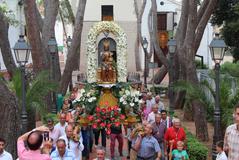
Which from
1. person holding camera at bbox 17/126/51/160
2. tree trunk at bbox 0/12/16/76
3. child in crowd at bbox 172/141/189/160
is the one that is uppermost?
tree trunk at bbox 0/12/16/76

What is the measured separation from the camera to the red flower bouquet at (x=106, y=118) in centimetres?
1465

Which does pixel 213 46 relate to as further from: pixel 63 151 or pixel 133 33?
pixel 133 33

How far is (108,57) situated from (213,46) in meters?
8.67

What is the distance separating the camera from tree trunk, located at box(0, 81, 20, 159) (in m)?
11.1

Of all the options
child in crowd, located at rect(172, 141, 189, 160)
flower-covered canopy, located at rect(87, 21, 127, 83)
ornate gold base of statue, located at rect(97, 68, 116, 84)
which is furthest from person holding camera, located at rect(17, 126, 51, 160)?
flower-covered canopy, located at rect(87, 21, 127, 83)

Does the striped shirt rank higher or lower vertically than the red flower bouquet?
higher

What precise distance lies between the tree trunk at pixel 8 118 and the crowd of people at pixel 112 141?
70 cm

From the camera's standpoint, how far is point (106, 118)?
588 inches

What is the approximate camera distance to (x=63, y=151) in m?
8.45

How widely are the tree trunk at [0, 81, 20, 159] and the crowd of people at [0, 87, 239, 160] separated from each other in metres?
0.70

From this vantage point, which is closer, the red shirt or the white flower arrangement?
the red shirt

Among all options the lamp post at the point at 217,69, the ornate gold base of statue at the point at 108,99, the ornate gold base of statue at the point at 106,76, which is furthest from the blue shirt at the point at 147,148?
the ornate gold base of statue at the point at 106,76

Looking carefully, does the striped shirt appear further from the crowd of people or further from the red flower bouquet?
the red flower bouquet

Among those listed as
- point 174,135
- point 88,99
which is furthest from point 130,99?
point 174,135
